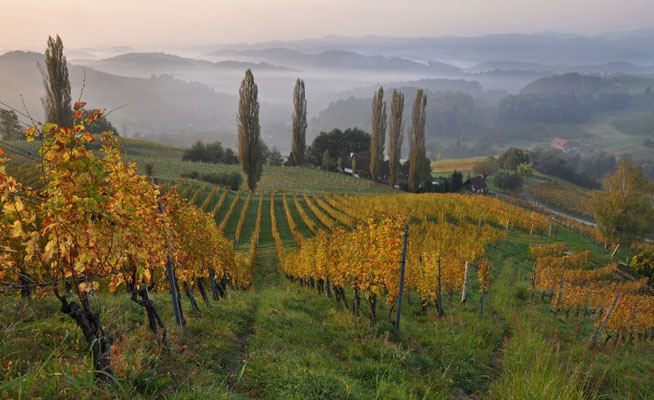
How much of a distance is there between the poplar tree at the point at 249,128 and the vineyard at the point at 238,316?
23152 millimetres

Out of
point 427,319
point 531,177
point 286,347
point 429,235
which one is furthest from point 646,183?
point 531,177

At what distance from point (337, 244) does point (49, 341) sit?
9.78 m

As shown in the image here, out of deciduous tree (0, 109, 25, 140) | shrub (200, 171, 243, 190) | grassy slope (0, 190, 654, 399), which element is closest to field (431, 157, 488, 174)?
shrub (200, 171, 243, 190)

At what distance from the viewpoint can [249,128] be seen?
146 feet

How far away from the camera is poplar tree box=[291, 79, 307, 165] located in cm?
6431

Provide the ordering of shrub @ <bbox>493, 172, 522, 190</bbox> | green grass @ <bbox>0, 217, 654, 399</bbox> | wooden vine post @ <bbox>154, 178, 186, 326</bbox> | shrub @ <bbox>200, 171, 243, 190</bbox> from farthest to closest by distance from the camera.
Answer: shrub @ <bbox>493, 172, 522, 190</bbox>, shrub @ <bbox>200, 171, 243, 190</bbox>, wooden vine post @ <bbox>154, 178, 186, 326</bbox>, green grass @ <bbox>0, 217, 654, 399</bbox>

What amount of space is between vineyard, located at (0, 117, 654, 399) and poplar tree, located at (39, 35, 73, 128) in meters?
36.3

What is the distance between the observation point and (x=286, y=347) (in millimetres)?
7848

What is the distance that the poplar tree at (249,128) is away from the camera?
44.1 m

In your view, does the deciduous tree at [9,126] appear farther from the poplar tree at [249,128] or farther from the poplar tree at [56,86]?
the poplar tree at [249,128]

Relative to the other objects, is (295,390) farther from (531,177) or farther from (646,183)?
(531,177)

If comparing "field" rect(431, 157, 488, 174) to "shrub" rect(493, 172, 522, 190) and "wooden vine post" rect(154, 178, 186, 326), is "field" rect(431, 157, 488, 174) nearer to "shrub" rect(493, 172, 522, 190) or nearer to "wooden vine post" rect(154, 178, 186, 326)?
"shrub" rect(493, 172, 522, 190)

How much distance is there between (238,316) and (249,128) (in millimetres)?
37562

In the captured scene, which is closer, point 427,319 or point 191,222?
point 191,222
